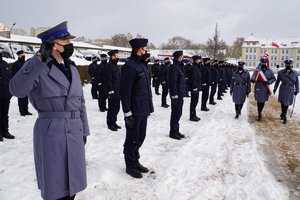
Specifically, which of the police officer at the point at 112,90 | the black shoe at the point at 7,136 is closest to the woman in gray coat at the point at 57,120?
the black shoe at the point at 7,136

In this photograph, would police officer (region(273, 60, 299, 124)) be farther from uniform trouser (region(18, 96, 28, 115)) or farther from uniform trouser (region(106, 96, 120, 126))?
uniform trouser (region(18, 96, 28, 115))

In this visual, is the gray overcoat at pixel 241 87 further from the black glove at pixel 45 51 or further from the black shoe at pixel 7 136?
the black glove at pixel 45 51

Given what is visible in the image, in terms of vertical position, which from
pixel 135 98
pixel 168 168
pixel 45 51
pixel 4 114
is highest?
pixel 45 51

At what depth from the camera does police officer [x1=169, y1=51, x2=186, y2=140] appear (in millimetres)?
6934

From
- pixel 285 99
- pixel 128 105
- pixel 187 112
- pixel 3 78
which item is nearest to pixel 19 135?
pixel 3 78

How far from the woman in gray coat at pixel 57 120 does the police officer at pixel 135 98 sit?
1.64m

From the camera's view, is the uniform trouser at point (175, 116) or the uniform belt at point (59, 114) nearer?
the uniform belt at point (59, 114)

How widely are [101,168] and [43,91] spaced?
8.41 feet

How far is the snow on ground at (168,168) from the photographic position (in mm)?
4008

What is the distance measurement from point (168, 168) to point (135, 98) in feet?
4.63

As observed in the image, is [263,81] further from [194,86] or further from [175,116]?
[175,116]

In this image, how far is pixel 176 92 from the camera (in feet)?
22.7

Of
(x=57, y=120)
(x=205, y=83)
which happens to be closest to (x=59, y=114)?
(x=57, y=120)

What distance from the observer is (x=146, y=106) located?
466cm
